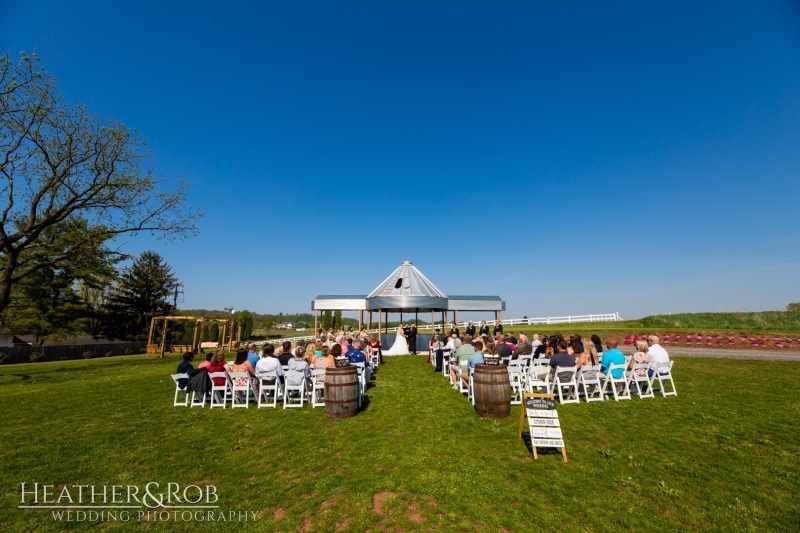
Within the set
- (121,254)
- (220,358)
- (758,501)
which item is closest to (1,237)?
(121,254)

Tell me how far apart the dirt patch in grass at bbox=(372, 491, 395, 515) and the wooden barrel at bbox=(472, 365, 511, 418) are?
332 centimetres

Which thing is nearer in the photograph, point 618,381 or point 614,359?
point 618,381

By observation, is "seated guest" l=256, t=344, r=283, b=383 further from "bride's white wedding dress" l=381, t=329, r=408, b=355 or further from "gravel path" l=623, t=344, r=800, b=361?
"gravel path" l=623, t=344, r=800, b=361

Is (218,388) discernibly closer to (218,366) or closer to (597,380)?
(218,366)

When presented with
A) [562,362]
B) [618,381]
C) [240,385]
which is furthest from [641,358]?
[240,385]

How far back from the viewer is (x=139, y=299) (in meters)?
39.6

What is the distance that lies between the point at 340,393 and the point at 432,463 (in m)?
2.82

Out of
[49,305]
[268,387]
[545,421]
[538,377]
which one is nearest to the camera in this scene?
[545,421]

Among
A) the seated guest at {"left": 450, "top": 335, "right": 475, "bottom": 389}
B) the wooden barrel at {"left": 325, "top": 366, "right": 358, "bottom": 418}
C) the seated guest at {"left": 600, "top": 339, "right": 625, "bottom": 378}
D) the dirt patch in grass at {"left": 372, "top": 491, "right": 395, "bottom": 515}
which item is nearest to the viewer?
the dirt patch in grass at {"left": 372, "top": 491, "right": 395, "bottom": 515}

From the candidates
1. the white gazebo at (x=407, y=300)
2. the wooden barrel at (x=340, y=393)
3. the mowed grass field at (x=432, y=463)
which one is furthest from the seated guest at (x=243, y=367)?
the white gazebo at (x=407, y=300)

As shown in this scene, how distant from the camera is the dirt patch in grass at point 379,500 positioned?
155 inches

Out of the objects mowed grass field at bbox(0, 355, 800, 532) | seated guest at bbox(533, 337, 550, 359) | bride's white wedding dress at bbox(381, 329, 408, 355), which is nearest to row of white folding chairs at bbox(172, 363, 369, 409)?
mowed grass field at bbox(0, 355, 800, 532)

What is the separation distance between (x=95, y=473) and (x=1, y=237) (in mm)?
16886

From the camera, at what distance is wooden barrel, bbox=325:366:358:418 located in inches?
286
